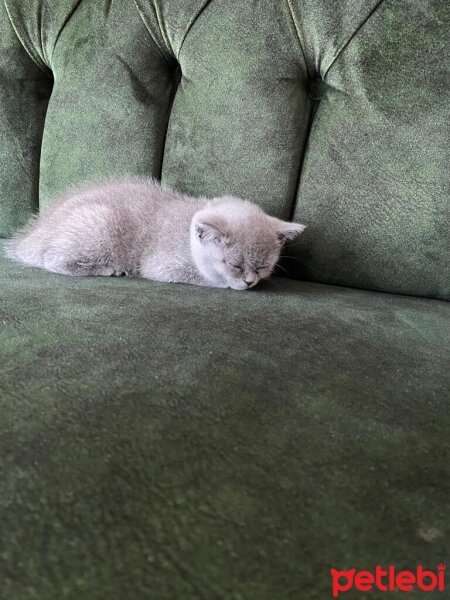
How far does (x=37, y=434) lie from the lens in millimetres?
408

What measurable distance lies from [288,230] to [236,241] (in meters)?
0.14

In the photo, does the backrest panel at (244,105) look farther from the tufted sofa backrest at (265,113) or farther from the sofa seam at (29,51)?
the sofa seam at (29,51)

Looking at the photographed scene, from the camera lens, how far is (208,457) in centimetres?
40

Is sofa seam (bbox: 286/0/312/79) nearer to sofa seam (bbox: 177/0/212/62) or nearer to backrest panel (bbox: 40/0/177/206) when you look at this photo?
sofa seam (bbox: 177/0/212/62)

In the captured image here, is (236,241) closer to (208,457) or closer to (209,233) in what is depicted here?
(209,233)

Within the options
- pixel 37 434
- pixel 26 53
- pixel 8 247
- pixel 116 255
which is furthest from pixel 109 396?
pixel 26 53

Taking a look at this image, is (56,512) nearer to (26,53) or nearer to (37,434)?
(37,434)

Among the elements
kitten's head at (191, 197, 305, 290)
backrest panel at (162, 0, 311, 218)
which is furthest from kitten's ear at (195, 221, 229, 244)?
backrest panel at (162, 0, 311, 218)

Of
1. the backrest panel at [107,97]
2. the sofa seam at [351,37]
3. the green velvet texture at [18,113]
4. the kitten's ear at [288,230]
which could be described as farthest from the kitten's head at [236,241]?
the green velvet texture at [18,113]

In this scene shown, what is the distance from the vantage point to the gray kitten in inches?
42.2

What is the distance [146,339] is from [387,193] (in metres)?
0.60

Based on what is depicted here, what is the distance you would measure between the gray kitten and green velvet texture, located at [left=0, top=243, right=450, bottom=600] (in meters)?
0.42

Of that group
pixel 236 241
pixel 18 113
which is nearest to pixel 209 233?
pixel 236 241

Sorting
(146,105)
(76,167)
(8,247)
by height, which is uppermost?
(146,105)
